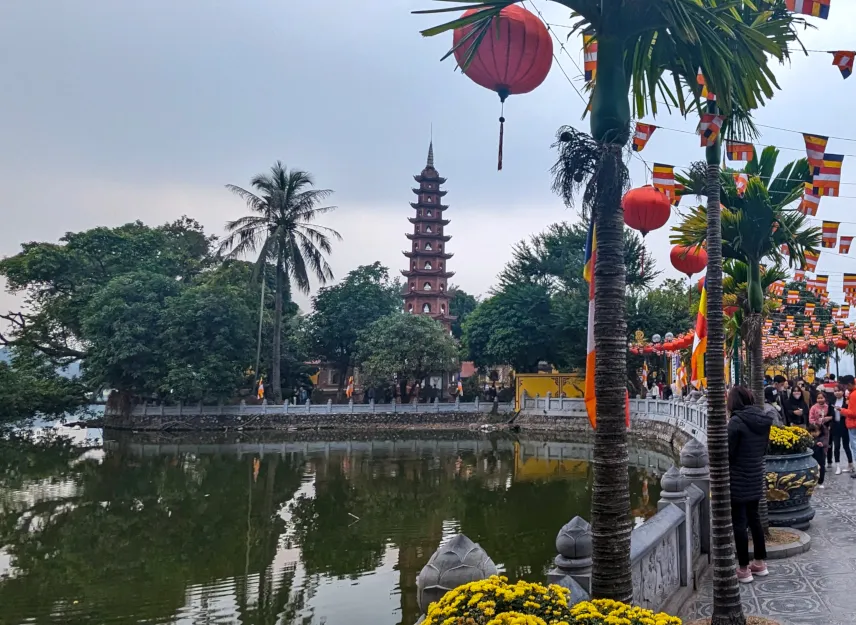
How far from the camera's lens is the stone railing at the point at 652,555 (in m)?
2.57

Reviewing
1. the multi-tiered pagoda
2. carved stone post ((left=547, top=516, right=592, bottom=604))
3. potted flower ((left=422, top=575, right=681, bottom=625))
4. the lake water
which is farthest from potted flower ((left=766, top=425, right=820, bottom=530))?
the multi-tiered pagoda

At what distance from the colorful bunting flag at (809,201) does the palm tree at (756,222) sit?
0.34ft

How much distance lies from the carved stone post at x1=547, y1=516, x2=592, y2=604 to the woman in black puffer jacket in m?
1.81

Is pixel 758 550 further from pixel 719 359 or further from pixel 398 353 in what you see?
pixel 398 353

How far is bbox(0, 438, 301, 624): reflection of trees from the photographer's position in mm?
7348

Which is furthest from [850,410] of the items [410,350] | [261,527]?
[410,350]

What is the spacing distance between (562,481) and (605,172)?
1342cm

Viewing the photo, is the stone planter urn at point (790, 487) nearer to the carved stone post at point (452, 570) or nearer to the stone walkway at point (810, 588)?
the stone walkway at point (810, 588)

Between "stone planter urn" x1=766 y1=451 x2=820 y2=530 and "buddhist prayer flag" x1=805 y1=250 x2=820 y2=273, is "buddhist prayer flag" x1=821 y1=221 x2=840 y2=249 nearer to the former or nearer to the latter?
"buddhist prayer flag" x1=805 y1=250 x2=820 y2=273

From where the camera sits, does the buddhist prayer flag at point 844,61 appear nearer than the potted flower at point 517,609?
No

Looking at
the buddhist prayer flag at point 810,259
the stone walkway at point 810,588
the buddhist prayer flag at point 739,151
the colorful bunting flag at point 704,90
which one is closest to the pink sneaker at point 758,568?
the stone walkway at point 810,588

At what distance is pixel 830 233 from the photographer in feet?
26.8

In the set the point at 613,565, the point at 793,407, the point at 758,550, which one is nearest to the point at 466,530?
the point at 793,407

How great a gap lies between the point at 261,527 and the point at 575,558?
29.6ft
